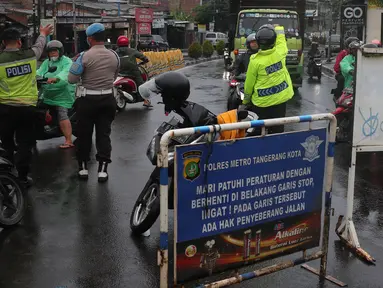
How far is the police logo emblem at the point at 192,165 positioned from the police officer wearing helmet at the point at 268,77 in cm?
364

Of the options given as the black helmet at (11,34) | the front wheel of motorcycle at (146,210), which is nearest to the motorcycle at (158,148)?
the front wheel of motorcycle at (146,210)

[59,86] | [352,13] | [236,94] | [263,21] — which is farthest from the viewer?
[352,13]

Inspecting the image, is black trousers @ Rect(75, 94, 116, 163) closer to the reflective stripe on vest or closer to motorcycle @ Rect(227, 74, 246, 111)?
the reflective stripe on vest

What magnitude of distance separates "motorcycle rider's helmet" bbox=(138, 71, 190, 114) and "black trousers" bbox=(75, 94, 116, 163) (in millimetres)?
2086

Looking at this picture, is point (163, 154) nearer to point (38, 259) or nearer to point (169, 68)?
point (38, 259)

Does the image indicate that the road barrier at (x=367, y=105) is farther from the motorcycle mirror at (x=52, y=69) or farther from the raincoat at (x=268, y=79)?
the motorcycle mirror at (x=52, y=69)

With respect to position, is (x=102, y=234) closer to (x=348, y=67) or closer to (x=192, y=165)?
(x=192, y=165)

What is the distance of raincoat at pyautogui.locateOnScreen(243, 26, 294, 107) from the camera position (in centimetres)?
711

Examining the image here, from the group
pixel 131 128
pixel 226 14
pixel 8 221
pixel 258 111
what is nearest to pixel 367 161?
pixel 258 111

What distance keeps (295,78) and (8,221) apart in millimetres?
14330

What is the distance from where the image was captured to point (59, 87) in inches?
335

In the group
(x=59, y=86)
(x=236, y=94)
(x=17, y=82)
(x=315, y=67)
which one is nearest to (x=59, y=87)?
(x=59, y=86)

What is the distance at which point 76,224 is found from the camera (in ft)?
19.1

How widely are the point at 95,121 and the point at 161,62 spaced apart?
17342 mm
